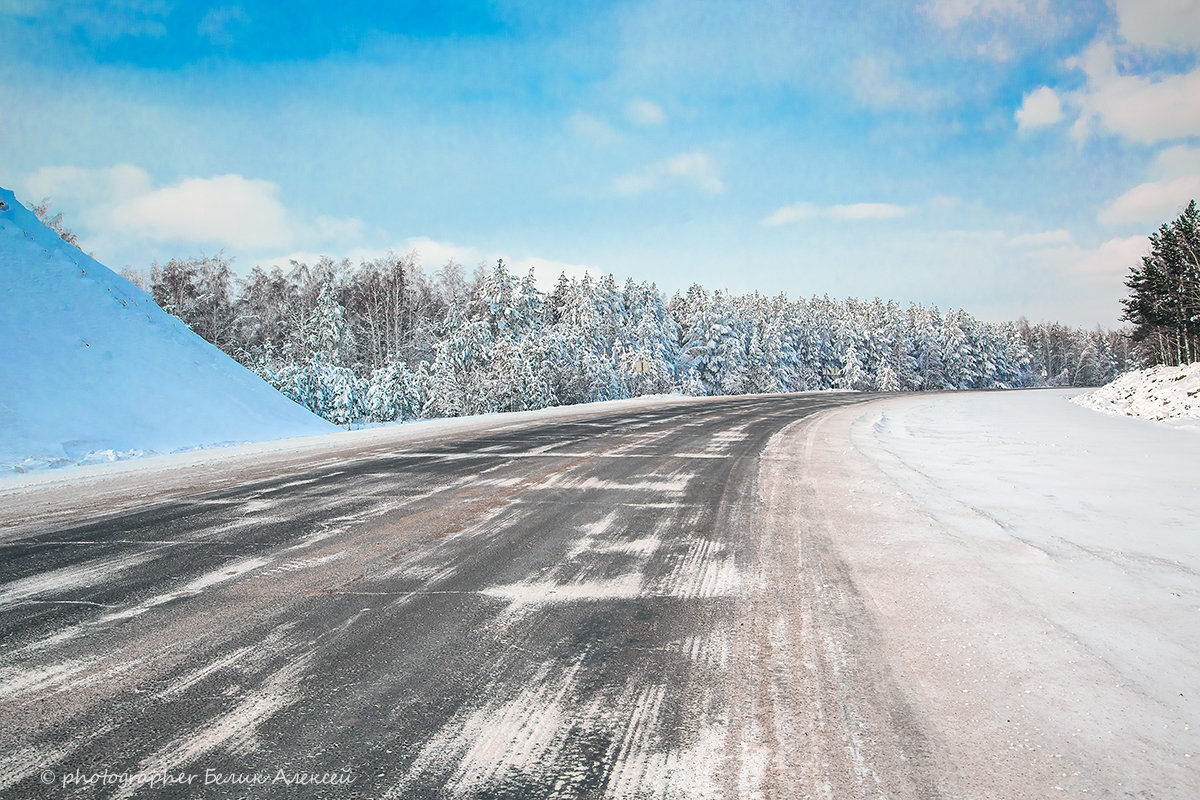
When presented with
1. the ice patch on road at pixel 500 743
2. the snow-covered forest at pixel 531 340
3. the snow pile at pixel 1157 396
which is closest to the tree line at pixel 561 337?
the snow-covered forest at pixel 531 340

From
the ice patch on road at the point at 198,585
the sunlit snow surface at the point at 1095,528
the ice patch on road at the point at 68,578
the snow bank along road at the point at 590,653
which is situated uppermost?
the ice patch on road at the point at 68,578

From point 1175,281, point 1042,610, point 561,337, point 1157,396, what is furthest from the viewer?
point 561,337

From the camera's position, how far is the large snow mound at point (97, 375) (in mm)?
9516

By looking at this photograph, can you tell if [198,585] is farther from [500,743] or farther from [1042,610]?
[1042,610]

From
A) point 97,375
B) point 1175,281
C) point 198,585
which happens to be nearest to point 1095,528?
point 198,585

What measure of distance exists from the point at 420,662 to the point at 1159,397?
20.3 m

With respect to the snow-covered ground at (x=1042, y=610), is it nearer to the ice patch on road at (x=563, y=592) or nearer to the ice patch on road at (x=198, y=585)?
the ice patch on road at (x=563, y=592)

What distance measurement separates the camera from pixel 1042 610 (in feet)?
10.2

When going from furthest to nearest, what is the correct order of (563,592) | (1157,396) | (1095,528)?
1. (1157,396)
2. (1095,528)
3. (563,592)

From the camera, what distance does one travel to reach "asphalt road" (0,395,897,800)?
184 cm

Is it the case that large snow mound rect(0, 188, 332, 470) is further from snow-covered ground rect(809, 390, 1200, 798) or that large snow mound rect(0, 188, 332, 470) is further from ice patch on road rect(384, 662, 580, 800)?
snow-covered ground rect(809, 390, 1200, 798)

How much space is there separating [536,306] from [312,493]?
78.9ft

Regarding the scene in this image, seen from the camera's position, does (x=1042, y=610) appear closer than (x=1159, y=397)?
Yes

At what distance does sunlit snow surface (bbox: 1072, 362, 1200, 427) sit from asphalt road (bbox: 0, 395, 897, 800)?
14680mm
